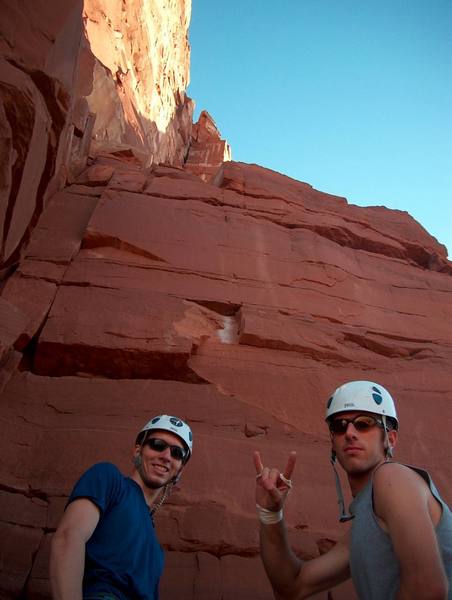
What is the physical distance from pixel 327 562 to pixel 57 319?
485cm

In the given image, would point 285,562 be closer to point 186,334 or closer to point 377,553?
point 377,553

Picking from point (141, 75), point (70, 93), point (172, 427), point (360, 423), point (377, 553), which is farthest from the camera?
point (141, 75)

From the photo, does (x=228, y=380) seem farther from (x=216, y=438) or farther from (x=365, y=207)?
(x=365, y=207)

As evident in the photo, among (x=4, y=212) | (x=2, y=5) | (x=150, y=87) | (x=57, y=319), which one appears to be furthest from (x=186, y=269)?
(x=150, y=87)

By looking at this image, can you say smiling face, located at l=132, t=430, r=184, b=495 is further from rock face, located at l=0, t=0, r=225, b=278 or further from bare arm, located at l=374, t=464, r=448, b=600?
rock face, located at l=0, t=0, r=225, b=278

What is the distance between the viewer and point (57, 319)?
6.84 meters

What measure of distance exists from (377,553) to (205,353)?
4.66 meters

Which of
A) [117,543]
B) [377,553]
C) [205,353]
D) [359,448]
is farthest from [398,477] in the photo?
[205,353]

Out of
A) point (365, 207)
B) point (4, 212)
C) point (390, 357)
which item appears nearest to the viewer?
point (4, 212)

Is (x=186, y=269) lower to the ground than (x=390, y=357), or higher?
higher

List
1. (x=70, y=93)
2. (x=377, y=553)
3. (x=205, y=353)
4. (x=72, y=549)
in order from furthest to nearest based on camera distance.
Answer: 1. (x=70, y=93)
2. (x=205, y=353)
3. (x=72, y=549)
4. (x=377, y=553)

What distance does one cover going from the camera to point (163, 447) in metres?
3.86

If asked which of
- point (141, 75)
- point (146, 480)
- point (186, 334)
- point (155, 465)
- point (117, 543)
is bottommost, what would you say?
point (117, 543)

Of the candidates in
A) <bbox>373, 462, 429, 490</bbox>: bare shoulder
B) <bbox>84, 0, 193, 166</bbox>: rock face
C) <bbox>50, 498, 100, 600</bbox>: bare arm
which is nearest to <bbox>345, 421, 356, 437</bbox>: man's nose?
<bbox>373, 462, 429, 490</bbox>: bare shoulder
